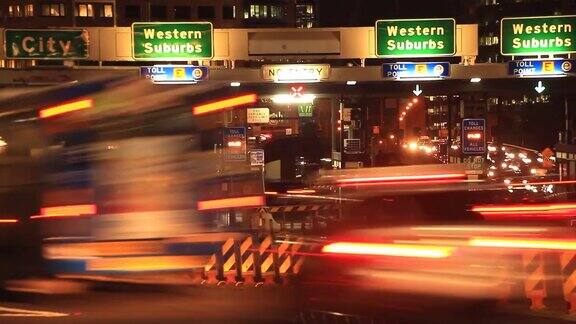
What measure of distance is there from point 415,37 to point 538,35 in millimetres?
3897

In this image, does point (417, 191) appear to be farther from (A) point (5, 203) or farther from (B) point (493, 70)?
(B) point (493, 70)

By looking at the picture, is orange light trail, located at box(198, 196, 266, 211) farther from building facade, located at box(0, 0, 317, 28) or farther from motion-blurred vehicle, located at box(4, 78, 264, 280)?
building facade, located at box(0, 0, 317, 28)

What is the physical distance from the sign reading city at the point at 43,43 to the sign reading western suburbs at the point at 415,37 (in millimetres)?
9237

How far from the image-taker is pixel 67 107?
11.5 meters

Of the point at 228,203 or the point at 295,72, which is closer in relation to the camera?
the point at 228,203

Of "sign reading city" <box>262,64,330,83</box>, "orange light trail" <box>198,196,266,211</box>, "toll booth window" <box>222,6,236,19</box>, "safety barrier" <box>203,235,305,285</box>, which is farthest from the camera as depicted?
"toll booth window" <box>222,6,236,19</box>

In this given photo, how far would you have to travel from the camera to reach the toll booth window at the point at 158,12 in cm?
10031

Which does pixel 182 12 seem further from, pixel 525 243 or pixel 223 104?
pixel 525 243

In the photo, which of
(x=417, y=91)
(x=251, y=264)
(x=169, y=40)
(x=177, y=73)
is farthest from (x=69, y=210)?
(x=417, y=91)

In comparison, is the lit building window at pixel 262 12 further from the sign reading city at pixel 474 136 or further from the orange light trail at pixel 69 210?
the orange light trail at pixel 69 210

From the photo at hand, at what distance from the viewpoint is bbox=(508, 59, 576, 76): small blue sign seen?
28500 millimetres

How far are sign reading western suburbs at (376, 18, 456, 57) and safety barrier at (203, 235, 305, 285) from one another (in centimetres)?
1311

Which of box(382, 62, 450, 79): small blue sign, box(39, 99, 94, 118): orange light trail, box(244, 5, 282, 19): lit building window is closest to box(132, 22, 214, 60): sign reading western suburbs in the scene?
box(382, 62, 450, 79): small blue sign

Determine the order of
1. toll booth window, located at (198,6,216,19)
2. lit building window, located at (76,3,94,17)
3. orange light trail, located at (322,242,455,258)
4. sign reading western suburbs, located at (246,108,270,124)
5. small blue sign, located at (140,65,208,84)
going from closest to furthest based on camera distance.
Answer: orange light trail, located at (322,242,455,258)
small blue sign, located at (140,65,208,84)
sign reading western suburbs, located at (246,108,270,124)
lit building window, located at (76,3,94,17)
toll booth window, located at (198,6,216,19)
